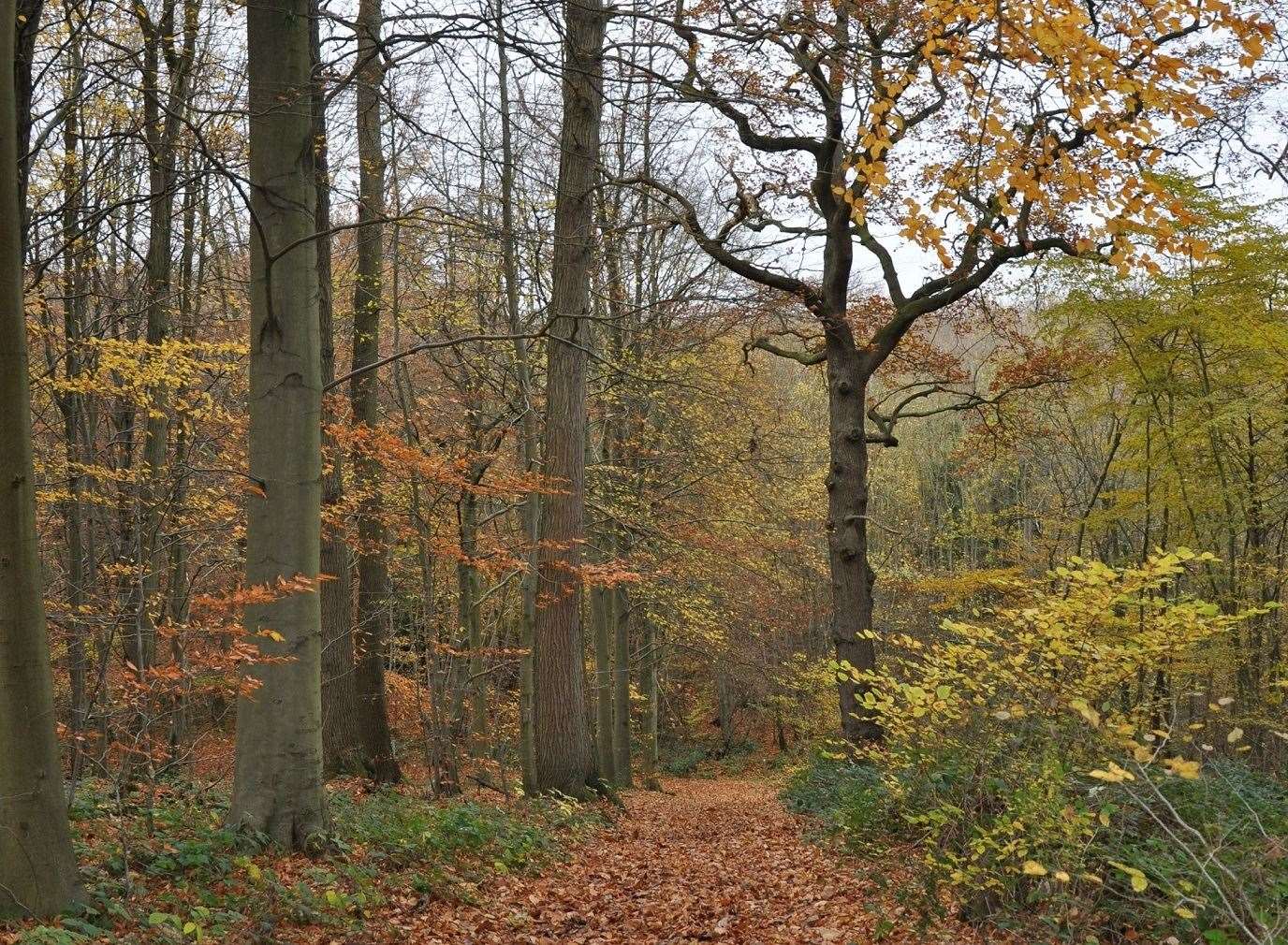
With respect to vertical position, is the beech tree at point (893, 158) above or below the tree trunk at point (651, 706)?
above

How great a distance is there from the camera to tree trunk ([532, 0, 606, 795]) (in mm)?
9992

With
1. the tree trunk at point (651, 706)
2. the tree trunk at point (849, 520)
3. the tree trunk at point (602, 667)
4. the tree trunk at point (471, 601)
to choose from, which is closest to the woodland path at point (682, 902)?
the tree trunk at point (849, 520)

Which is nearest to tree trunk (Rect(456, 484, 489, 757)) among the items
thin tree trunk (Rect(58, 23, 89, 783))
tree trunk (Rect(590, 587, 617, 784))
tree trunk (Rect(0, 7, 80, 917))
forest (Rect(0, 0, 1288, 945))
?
forest (Rect(0, 0, 1288, 945))

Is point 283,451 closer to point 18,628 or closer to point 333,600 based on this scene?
point 18,628

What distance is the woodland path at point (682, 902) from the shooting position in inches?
211

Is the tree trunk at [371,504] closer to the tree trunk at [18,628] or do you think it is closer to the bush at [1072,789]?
the tree trunk at [18,628]

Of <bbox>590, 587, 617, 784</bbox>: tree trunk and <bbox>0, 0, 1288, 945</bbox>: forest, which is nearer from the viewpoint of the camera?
<bbox>0, 0, 1288, 945</bbox>: forest

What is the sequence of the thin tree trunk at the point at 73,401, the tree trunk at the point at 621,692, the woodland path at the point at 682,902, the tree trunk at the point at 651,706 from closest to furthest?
1. the woodland path at the point at 682,902
2. the thin tree trunk at the point at 73,401
3. the tree trunk at the point at 621,692
4. the tree trunk at the point at 651,706

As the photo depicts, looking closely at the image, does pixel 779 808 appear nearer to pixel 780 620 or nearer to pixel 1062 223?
pixel 1062 223

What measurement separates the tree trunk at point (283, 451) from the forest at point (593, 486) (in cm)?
3

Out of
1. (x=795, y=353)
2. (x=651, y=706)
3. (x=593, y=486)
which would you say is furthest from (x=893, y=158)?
(x=651, y=706)

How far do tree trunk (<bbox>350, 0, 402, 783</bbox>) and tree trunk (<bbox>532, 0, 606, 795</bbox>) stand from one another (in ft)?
6.22

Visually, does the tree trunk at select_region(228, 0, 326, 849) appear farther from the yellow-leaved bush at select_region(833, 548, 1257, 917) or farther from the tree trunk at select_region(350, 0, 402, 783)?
the tree trunk at select_region(350, 0, 402, 783)

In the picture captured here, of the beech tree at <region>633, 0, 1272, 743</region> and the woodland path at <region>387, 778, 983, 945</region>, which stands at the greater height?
the beech tree at <region>633, 0, 1272, 743</region>
